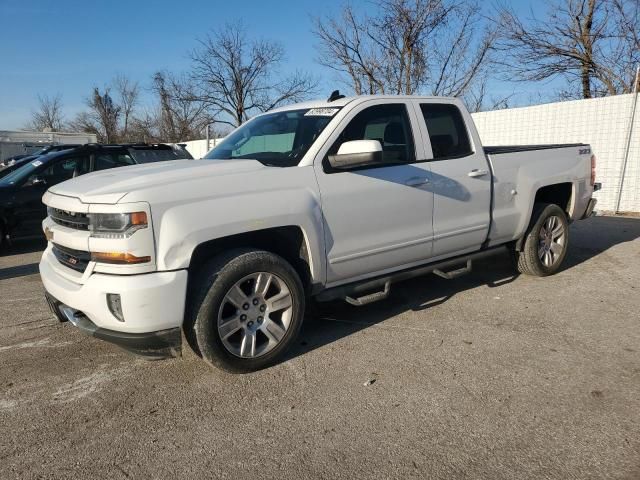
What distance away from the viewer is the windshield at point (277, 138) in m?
3.84

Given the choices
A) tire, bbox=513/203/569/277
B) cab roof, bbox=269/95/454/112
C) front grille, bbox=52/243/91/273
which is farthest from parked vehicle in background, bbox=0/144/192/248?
tire, bbox=513/203/569/277

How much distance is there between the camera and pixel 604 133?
35.5ft

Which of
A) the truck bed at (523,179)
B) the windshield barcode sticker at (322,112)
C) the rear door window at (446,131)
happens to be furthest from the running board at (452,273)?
the windshield barcode sticker at (322,112)

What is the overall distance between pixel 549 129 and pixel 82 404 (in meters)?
11.7

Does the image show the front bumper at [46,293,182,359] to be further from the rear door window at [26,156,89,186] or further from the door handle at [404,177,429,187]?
the rear door window at [26,156,89,186]

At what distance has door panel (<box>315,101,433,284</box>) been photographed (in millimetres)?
3729

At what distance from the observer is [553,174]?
557 centimetres

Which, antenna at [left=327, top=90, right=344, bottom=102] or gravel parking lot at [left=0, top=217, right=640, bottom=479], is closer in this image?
gravel parking lot at [left=0, top=217, right=640, bottom=479]

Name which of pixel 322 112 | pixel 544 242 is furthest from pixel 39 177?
pixel 544 242

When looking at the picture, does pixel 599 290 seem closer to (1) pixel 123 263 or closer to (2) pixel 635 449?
(2) pixel 635 449

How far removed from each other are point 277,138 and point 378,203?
3.56ft

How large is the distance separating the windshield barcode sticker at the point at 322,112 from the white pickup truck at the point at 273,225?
1cm

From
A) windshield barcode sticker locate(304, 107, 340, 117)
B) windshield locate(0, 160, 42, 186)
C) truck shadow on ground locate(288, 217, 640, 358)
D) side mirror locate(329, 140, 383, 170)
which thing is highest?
windshield barcode sticker locate(304, 107, 340, 117)

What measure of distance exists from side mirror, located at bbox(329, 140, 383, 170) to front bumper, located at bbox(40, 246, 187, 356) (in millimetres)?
1407
